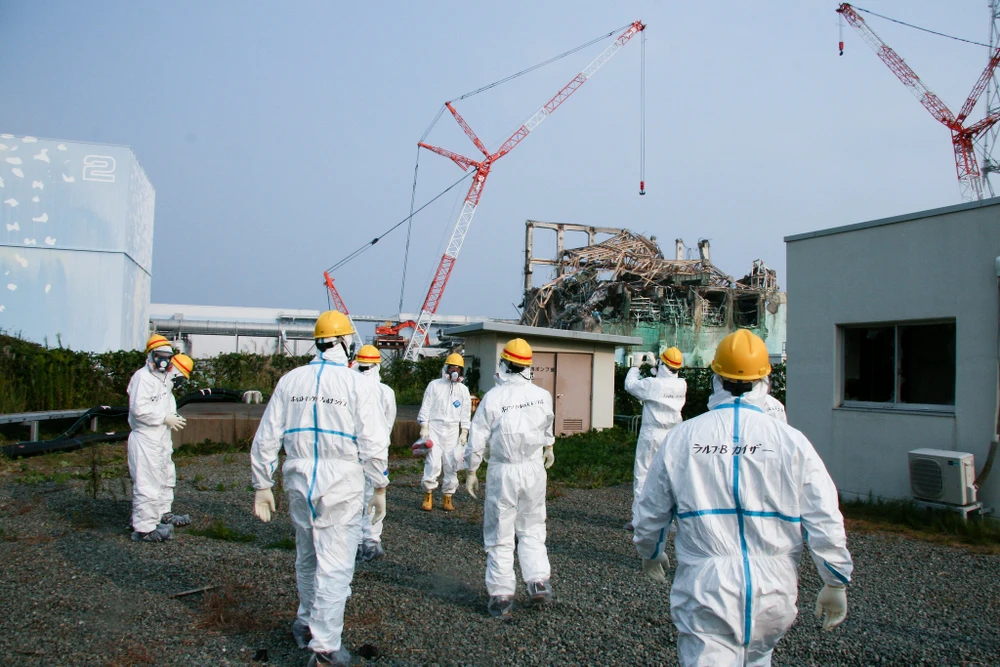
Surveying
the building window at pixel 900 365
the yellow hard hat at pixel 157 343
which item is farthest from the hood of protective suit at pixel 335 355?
the building window at pixel 900 365

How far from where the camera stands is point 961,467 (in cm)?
777

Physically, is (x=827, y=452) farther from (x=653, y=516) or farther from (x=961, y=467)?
(x=653, y=516)

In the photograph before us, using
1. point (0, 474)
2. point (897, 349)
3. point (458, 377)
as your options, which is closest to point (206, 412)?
point (0, 474)

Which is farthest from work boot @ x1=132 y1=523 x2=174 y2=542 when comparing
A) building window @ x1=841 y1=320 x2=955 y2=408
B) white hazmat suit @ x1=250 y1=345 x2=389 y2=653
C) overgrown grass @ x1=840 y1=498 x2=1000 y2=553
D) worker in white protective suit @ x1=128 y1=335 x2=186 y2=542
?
building window @ x1=841 y1=320 x2=955 y2=408

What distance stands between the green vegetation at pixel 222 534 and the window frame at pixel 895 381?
7.88m

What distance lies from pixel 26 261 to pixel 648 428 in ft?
71.8

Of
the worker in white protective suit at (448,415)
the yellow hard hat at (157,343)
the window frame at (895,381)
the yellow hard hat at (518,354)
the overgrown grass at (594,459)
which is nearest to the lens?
the yellow hard hat at (518,354)

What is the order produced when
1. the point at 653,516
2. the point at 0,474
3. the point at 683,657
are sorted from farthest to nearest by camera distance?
1. the point at 0,474
2. the point at 653,516
3. the point at 683,657

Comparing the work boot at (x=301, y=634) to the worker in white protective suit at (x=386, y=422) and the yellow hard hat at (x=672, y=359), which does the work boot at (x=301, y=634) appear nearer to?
the worker in white protective suit at (x=386, y=422)

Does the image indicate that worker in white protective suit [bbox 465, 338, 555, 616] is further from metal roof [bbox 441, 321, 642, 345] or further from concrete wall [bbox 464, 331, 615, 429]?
concrete wall [bbox 464, 331, 615, 429]

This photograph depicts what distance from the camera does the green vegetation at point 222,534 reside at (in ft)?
23.0

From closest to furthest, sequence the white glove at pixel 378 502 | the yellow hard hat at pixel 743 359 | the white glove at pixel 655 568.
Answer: the yellow hard hat at pixel 743 359, the white glove at pixel 655 568, the white glove at pixel 378 502

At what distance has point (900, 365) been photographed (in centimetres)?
911

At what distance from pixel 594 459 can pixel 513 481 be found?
8.23 metres
